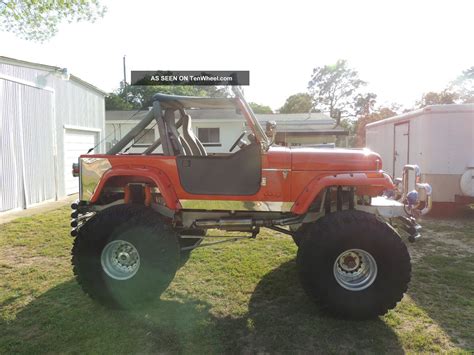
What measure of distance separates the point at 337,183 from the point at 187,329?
2.00m

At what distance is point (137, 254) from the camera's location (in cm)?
369

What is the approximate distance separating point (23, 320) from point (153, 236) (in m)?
1.45

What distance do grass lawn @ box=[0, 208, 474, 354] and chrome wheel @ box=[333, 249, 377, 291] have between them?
35 centimetres

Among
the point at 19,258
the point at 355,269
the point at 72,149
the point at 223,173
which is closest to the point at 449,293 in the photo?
the point at 355,269

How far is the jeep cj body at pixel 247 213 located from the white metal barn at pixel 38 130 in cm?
650

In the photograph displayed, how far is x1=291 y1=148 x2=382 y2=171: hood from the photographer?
3658 mm

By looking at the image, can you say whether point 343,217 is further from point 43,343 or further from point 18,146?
point 18,146

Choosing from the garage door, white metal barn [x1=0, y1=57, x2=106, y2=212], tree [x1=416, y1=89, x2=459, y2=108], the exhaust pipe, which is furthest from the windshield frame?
tree [x1=416, y1=89, x2=459, y2=108]

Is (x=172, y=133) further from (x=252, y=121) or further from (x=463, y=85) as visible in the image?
(x=463, y=85)

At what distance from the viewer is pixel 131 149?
14.2ft

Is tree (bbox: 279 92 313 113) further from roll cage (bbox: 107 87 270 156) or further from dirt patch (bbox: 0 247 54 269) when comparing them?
roll cage (bbox: 107 87 270 156)

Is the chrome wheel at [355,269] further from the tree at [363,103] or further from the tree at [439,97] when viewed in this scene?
the tree at [363,103]

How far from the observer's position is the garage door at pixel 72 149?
11883 millimetres

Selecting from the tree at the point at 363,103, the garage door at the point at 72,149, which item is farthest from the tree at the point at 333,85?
the garage door at the point at 72,149
